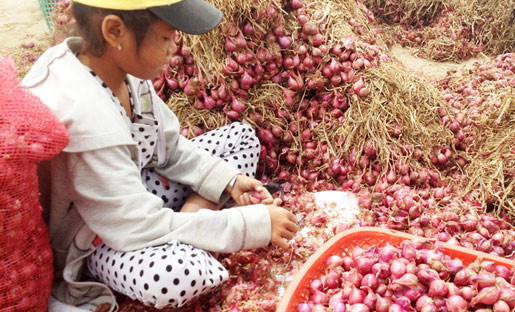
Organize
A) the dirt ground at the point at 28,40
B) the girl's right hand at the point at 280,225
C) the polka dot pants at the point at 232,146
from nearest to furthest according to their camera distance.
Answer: the girl's right hand at the point at 280,225
the polka dot pants at the point at 232,146
the dirt ground at the point at 28,40

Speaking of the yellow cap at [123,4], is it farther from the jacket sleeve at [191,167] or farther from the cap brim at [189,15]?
the jacket sleeve at [191,167]

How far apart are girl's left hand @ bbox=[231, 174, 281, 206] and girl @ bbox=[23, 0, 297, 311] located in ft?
0.52

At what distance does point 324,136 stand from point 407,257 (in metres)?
0.96

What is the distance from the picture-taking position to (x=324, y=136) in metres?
2.07

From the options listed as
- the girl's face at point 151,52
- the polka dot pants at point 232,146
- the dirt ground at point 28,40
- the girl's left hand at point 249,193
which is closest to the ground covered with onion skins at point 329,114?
the polka dot pants at point 232,146

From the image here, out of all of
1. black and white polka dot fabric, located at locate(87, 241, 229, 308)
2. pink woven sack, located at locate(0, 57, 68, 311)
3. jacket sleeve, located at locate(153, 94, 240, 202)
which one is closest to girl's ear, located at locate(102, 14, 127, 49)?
pink woven sack, located at locate(0, 57, 68, 311)

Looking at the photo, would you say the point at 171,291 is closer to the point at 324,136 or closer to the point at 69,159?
the point at 69,159

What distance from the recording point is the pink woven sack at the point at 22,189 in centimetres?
99

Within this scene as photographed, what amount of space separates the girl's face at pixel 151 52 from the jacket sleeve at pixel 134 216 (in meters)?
0.23

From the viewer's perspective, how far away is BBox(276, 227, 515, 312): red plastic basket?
118cm

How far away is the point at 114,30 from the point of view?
46.0 inches

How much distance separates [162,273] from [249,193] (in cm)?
49

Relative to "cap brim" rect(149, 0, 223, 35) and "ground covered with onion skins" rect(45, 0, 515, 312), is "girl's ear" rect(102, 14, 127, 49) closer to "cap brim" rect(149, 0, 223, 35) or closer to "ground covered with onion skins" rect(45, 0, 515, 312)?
"cap brim" rect(149, 0, 223, 35)

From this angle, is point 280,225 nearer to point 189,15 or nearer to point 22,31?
point 189,15
